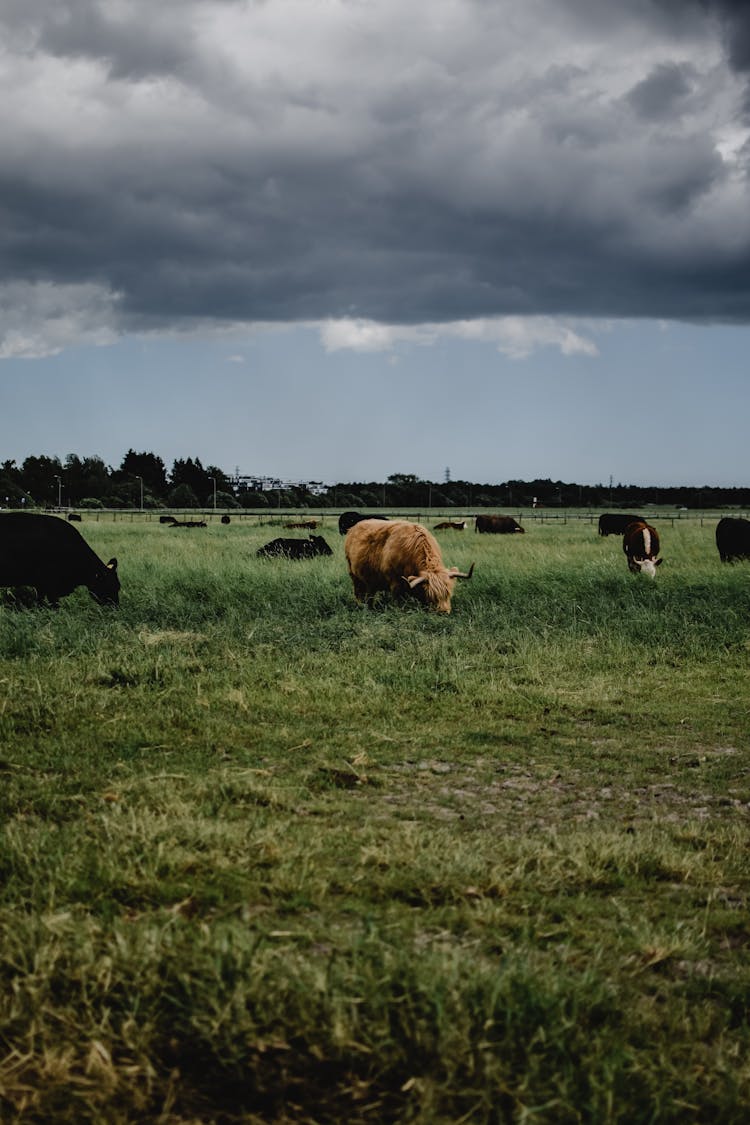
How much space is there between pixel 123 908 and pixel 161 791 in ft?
5.71

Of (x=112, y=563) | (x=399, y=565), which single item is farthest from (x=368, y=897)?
(x=112, y=563)

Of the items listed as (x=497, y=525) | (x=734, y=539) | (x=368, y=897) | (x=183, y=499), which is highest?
(x=183, y=499)

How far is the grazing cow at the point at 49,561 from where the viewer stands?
601 inches

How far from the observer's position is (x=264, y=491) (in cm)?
13338

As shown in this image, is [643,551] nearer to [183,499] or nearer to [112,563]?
[112,563]

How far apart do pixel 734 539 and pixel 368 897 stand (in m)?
25.3

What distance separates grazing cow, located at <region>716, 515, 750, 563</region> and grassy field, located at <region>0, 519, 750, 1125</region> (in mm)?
18255

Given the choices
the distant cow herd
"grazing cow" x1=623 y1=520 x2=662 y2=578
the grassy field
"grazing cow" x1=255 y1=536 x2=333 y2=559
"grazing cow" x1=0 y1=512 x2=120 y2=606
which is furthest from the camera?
"grazing cow" x1=255 y1=536 x2=333 y2=559

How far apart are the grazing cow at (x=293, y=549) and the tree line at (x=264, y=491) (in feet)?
306

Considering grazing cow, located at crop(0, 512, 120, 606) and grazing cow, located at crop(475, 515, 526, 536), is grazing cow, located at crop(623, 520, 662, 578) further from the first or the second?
grazing cow, located at crop(475, 515, 526, 536)

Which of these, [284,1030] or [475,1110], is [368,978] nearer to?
[284,1030]

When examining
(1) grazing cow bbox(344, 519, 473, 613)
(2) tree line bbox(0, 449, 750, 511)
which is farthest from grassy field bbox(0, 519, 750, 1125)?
(2) tree line bbox(0, 449, 750, 511)

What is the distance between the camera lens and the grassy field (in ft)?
8.79

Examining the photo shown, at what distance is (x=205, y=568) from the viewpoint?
19.0 metres
